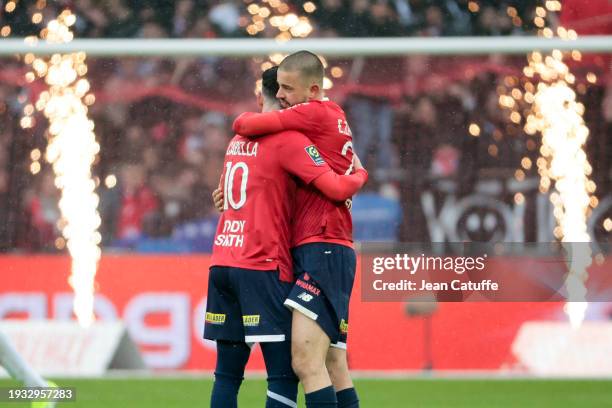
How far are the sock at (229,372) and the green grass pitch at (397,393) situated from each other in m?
1.91

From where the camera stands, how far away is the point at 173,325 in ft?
24.8

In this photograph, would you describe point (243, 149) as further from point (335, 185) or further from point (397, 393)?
point (397, 393)

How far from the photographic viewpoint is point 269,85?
411 cm

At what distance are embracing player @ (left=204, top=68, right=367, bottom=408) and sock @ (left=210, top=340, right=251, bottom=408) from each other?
33 mm

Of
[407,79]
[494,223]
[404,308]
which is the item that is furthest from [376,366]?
[407,79]

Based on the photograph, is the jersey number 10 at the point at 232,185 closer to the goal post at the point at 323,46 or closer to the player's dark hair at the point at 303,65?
the player's dark hair at the point at 303,65

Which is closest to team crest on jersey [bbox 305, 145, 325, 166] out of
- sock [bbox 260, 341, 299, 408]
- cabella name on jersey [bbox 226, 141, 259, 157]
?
cabella name on jersey [bbox 226, 141, 259, 157]

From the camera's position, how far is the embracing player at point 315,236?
3877 millimetres

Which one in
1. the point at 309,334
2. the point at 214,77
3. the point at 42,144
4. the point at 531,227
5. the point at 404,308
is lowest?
the point at 309,334

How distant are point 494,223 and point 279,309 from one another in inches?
149

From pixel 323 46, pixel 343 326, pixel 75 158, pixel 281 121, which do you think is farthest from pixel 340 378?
pixel 75 158

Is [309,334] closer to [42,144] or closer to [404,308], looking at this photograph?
[404,308]

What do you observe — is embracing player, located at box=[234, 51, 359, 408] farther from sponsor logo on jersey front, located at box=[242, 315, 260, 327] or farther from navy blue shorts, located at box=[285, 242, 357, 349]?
sponsor logo on jersey front, located at box=[242, 315, 260, 327]

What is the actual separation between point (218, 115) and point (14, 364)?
336 cm
